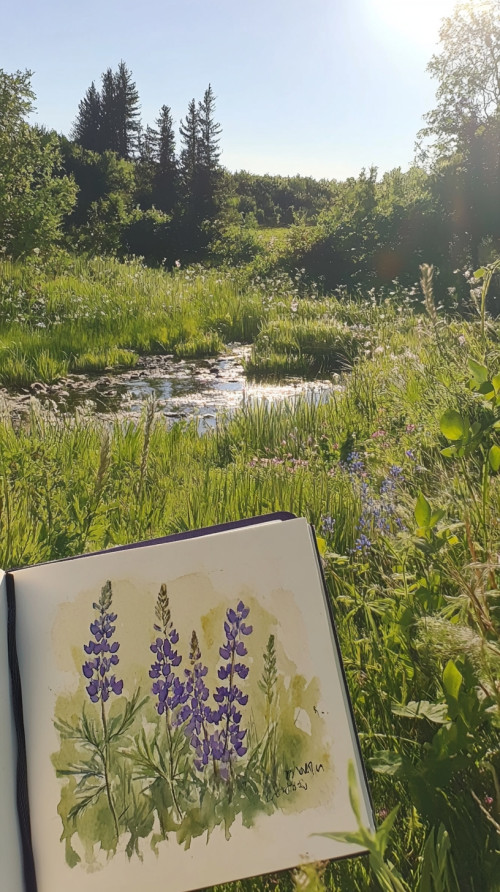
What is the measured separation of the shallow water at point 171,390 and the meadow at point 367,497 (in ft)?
0.62

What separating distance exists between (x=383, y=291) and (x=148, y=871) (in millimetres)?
6572

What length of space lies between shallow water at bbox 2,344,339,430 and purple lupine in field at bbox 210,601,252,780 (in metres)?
2.14

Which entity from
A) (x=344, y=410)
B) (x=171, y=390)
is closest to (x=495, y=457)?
(x=344, y=410)

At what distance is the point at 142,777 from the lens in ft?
2.11

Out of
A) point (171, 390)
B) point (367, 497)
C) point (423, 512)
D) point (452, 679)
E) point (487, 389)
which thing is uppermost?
point (487, 389)

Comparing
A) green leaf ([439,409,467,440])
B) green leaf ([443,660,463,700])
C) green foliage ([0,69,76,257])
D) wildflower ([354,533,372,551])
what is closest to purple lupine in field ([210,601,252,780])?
green leaf ([443,660,463,700])

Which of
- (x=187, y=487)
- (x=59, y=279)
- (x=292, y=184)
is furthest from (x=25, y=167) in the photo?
(x=292, y=184)

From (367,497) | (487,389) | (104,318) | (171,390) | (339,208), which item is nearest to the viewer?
(487,389)

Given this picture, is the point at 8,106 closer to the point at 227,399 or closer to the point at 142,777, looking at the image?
the point at 227,399

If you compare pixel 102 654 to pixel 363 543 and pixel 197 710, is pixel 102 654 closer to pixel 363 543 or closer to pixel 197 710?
pixel 197 710

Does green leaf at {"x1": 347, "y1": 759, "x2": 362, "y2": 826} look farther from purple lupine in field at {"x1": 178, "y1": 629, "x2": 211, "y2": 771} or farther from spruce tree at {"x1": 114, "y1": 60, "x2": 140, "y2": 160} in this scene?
spruce tree at {"x1": 114, "y1": 60, "x2": 140, "y2": 160}

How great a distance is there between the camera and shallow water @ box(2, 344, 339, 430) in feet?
10.1

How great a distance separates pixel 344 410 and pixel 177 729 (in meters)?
2.23

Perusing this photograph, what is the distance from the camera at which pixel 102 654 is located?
26.8 inches
